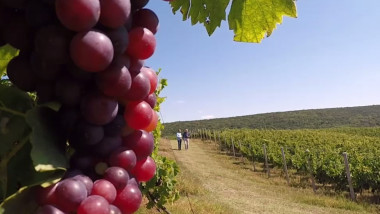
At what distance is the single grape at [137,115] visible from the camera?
87 cm

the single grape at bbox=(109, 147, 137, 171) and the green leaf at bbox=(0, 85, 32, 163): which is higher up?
the green leaf at bbox=(0, 85, 32, 163)

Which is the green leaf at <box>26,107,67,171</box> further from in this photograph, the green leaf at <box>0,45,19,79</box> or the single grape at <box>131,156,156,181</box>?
the green leaf at <box>0,45,19,79</box>

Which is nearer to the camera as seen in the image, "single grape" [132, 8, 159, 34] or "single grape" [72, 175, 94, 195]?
"single grape" [72, 175, 94, 195]

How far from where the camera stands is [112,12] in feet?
2.48

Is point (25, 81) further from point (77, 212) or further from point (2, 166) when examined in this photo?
point (77, 212)

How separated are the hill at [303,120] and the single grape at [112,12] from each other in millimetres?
85419

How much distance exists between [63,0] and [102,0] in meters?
0.09

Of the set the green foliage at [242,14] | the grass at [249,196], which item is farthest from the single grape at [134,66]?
the grass at [249,196]

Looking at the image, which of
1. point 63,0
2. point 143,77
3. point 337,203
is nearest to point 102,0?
point 63,0

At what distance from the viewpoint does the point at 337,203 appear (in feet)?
44.9

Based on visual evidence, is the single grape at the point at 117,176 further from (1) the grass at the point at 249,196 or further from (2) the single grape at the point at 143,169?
(1) the grass at the point at 249,196

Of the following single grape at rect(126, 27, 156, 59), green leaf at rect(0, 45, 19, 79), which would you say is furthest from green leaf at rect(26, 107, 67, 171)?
green leaf at rect(0, 45, 19, 79)

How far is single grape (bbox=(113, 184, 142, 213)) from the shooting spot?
2.64ft

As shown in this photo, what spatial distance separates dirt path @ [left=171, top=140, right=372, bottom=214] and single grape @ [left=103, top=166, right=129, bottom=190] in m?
11.1
